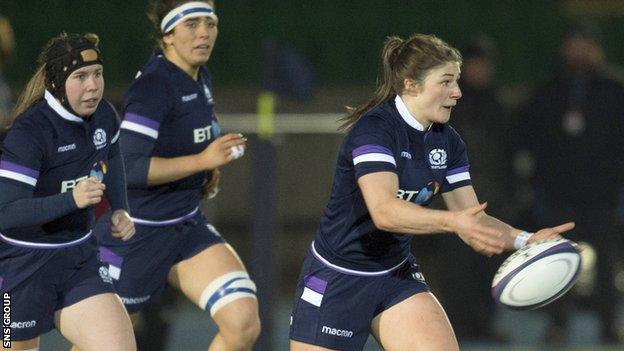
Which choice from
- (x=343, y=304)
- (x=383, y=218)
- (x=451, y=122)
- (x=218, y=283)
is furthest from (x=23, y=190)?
(x=451, y=122)

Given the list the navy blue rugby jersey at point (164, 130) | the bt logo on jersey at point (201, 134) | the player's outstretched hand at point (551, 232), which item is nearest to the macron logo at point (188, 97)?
the navy blue rugby jersey at point (164, 130)

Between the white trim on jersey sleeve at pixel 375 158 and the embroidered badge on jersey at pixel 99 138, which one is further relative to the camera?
the embroidered badge on jersey at pixel 99 138

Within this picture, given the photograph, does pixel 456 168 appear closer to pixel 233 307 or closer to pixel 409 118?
pixel 409 118

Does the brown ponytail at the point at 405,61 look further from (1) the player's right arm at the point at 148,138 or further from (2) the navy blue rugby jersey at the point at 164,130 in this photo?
(2) the navy blue rugby jersey at the point at 164,130

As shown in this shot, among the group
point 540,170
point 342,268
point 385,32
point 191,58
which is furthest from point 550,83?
point 342,268

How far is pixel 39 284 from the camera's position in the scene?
521 centimetres

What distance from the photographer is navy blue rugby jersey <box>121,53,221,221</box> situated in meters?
5.86

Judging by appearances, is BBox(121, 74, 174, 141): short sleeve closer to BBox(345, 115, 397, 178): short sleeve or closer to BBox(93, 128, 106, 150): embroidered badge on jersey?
BBox(93, 128, 106, 150): embroidered badge on jersey

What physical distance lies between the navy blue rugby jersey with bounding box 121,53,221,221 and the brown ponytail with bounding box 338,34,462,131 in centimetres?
109

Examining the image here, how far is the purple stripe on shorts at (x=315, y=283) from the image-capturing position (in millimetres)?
5109

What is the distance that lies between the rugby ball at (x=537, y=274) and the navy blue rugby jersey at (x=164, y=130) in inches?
72.5

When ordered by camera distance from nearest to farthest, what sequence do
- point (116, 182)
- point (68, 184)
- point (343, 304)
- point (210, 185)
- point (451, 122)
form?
point (343, 304), point (68, 184), point (116, 182), point (210, 185), point (451, 122)

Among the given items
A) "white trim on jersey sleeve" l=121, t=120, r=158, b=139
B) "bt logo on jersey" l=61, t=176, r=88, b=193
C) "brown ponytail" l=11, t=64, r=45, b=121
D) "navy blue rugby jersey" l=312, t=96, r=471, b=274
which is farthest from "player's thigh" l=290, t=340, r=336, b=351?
"brown ponytail" l=11, t=64, r=45, b=121

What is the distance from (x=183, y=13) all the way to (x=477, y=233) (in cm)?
225
